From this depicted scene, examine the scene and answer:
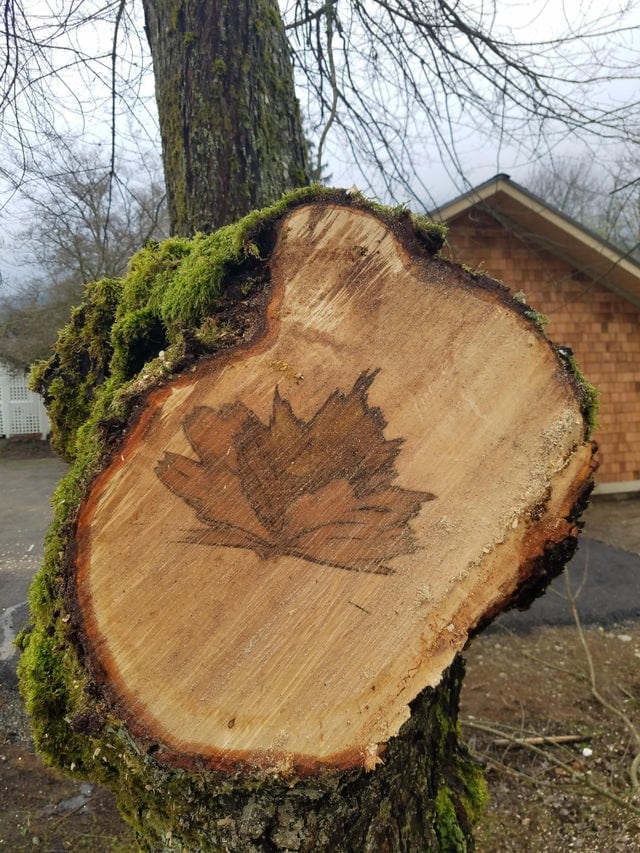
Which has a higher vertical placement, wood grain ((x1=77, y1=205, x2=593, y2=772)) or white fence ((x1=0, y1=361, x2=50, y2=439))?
wood grain ((x1=77, y1=205, x2=593, y2=772))

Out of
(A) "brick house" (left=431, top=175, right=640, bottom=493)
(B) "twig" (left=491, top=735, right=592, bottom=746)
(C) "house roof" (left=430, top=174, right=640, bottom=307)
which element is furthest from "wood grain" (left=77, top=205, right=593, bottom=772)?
(A) "brick house" (left=431, top=175, right=640, bottom=493)

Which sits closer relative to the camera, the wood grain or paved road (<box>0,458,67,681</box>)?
the wood grain

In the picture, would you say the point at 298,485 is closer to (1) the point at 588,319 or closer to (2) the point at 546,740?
(2) the point at 546,740

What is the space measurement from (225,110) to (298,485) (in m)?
1.86

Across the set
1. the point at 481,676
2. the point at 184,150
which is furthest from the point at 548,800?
the point at 184,150

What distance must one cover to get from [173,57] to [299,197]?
5.40ft

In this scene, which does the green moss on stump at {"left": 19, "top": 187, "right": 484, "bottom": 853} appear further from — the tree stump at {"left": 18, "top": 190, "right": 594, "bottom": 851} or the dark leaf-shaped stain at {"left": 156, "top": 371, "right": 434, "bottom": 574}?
the dark leaf-shaped stain at {"left": 156, "top": 371, "right": 434, "bottom": 574}

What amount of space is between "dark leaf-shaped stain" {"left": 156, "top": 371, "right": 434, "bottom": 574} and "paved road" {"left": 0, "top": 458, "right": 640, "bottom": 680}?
92.3 inches

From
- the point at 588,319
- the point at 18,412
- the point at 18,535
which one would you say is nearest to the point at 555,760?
the point at 588,319

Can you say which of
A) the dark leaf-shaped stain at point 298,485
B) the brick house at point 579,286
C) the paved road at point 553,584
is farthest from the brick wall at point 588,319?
the dark leaf-shaped stain at point 298,485

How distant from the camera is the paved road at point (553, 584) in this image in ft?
15.1

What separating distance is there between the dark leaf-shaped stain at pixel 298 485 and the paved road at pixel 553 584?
2.34 m

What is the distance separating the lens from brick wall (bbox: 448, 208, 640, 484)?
6.70 meters

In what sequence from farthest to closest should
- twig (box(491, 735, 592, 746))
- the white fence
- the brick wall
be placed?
the white fence → the brick wall → twig (box(491, 735, 592, 746))
